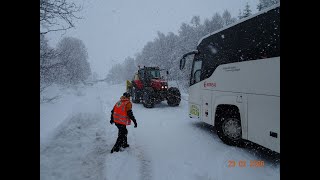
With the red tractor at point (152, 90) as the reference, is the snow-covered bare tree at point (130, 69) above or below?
above

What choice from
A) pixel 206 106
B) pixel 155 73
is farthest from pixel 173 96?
pixel 206 106

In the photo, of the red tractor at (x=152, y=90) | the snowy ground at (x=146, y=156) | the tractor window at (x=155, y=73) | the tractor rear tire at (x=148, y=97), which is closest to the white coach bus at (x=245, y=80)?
the snowy ground at (x=146, y=156)

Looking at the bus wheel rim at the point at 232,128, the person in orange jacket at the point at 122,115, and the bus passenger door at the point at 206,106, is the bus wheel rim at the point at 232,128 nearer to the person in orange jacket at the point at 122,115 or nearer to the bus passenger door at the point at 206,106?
the bus passenger door at the point at 206,106

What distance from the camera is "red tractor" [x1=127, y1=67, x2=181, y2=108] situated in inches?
505

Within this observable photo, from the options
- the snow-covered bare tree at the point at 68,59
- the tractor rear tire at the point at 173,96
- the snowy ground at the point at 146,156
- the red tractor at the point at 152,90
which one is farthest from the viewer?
the tractor rear tire at the point at 173,96

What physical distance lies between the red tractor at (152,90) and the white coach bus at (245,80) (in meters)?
5.93

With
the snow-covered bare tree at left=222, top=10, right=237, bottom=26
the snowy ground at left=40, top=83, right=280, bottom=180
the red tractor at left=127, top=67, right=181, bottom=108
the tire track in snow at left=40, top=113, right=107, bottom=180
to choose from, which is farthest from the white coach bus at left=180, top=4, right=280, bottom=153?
→ the snow-covered bare tree at left=222, top=10, right=237, bottom=26

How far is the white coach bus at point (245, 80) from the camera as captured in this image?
4523mm

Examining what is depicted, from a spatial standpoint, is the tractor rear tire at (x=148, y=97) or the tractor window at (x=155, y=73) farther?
the tractor window at (x=155, y=73)

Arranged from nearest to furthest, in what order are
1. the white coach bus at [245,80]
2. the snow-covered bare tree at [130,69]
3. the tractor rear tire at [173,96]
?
the white coach bus at [245,80]
the tractor rear tire at [173,96]
the snow-covered bare tree at [130,69]

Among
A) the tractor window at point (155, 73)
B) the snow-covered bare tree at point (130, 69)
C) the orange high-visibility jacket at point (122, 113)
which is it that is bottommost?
the orange high-visibility jacket at point (122, 113)

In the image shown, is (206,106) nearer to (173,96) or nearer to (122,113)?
(122,113)

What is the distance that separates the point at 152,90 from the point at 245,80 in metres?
7.95
